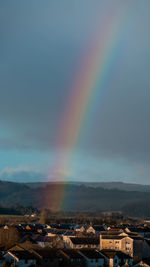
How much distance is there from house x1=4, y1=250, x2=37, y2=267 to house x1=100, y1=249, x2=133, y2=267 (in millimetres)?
8821

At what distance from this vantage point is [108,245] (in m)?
59.3

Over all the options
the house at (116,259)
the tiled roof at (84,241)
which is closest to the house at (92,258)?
the house at (116,259)

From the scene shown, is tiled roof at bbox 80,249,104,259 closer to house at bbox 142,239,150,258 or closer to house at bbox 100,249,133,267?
house at bbox 100,249,133,267

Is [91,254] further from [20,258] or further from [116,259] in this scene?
[20,258]

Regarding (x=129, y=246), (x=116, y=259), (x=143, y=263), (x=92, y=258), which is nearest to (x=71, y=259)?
(x=92, y=258)

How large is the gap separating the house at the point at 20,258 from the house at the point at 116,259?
8.82m

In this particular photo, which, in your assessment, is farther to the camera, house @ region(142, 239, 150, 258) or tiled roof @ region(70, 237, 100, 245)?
tiled roof @ region(70, 237, 100, 245)

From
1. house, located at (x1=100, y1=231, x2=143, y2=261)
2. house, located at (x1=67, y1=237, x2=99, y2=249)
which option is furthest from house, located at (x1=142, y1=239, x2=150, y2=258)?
house, located at (x1=67, y1=237, x2=99, y2=249)

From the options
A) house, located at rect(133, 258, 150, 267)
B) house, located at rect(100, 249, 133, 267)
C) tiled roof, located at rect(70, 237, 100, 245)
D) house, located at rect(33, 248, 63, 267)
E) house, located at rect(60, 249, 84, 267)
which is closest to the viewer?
house, located at rect(33, 248, 63, 267)

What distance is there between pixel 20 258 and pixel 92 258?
8.27 meters

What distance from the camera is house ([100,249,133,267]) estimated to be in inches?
2077

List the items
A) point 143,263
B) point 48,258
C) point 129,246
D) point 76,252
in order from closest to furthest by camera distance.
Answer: point 48,258 → point 143,263 → point 76,252 → point 129,246

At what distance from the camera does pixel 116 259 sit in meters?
53.4

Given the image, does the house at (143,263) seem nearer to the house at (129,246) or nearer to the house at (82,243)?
the house at (129,246)
